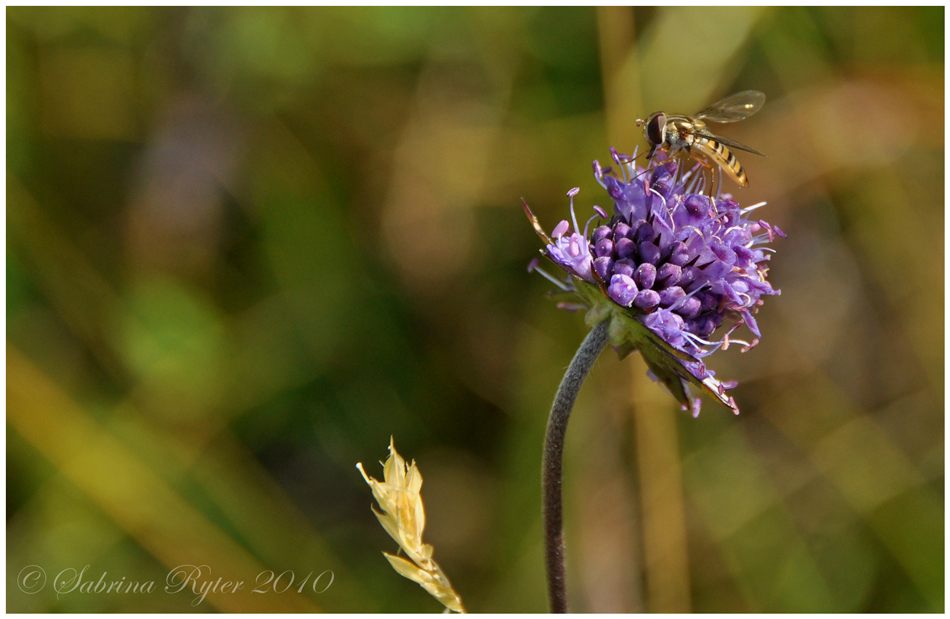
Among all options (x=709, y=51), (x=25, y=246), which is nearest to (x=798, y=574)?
(x=709, y=51)

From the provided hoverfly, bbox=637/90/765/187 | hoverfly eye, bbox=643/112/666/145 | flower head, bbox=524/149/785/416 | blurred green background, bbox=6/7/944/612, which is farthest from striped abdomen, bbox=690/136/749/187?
blurred green background, bbox=6/7/944/612

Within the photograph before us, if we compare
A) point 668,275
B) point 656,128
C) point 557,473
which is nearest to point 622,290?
point 668,275

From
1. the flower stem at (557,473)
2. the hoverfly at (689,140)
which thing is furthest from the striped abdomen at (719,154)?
the flower stem at (557,473)

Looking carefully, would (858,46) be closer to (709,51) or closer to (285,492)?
(709,51)

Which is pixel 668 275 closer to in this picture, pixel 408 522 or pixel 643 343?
pixel 643 343

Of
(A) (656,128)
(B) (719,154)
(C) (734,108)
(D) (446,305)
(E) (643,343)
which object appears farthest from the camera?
(D) (446,305)

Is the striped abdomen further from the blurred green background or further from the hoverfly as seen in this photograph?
the blurred green background
